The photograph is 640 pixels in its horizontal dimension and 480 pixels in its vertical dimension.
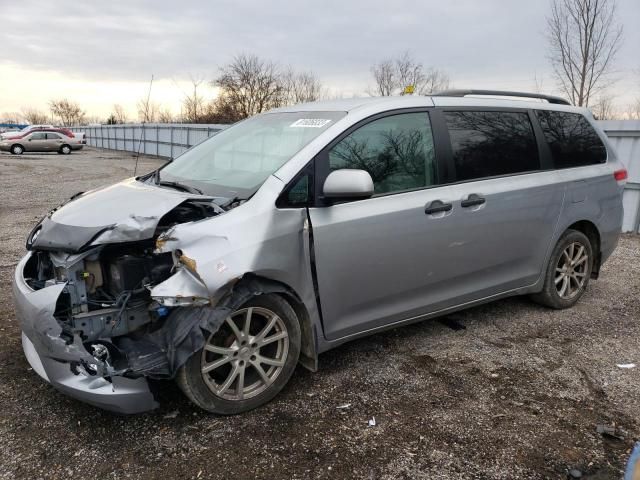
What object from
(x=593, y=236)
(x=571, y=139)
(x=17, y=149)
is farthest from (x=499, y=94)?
(x=17, y=149)

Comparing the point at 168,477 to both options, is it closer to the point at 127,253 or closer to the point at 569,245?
the point at 127,253

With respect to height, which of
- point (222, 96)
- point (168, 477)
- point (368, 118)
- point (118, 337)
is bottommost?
point (168, 477)

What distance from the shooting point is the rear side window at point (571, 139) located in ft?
13.7

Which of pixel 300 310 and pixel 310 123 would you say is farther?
pixel 310 123

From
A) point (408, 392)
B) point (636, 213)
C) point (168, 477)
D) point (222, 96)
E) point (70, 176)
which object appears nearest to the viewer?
point (168, 477)

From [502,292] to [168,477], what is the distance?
282 centimetres

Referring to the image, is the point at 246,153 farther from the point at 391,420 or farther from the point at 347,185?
the point at 391,420

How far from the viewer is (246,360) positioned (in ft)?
9.18

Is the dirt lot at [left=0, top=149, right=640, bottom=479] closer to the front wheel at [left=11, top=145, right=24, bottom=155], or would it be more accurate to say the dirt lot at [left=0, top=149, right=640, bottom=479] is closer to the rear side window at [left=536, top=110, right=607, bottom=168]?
the rear side window at [left=536, top=110, right=607, bottom=168]

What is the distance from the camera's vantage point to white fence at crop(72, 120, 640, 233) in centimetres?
810

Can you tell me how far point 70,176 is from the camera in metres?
16.6

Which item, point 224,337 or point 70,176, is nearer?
point 224,337

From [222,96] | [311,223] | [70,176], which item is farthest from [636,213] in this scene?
[222,96]

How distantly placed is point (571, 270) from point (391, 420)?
8.52 feet
